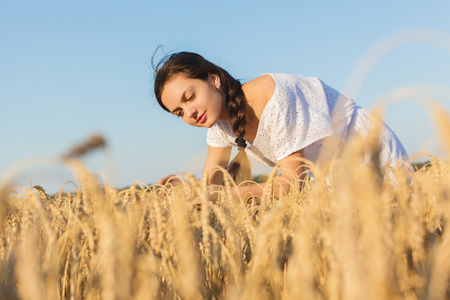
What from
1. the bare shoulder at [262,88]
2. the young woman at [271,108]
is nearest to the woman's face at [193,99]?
the young woman at [271,108]

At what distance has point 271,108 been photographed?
8.27 ft

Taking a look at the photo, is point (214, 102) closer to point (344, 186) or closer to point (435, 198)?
point (435, 198)

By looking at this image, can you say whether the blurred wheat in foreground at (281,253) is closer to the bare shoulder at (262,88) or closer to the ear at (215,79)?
the bare shoulder at (262,88)

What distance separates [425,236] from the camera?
3.06 feet

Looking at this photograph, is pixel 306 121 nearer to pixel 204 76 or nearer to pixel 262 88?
pixel 262 88

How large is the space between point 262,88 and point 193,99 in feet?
1.55

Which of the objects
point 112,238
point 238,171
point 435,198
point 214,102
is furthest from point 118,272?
point 238,171

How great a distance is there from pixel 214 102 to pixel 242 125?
0.98 feet

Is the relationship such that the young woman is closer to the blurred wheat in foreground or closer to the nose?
the nose

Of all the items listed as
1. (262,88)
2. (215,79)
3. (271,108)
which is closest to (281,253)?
(271,108)

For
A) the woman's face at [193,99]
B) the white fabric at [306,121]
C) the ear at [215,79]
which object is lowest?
the white fabric at [306,121]

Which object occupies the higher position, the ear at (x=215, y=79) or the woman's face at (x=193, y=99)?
the ear at (x=215, y=79)

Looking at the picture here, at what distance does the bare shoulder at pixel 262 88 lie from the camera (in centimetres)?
258

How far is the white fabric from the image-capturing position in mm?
2496
